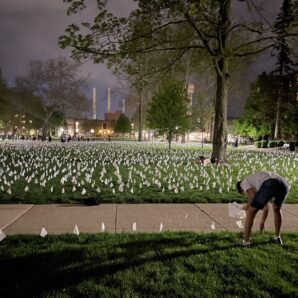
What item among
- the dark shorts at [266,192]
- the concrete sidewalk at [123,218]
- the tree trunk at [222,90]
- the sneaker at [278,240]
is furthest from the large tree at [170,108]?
the dark shorts at [266,192]

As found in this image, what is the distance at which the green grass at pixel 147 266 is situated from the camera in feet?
12.7

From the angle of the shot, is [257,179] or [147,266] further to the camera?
[257,179]

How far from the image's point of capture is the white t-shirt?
16.4 ft

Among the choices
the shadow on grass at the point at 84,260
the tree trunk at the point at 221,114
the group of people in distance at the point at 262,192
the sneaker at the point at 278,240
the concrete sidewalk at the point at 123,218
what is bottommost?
the concrete sidewalk at the point at 123,218

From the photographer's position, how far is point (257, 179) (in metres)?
5.08

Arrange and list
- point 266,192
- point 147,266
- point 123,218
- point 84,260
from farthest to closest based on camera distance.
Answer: point 123,218, point 266,192, point 84,260, point 147,266

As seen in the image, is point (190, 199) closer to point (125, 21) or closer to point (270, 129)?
point (125, 21)

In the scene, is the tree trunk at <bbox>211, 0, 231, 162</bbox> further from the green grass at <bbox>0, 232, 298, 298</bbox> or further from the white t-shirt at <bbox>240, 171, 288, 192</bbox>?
the white t-shirt at <bbox>240, 171, 288, 192</bbox>

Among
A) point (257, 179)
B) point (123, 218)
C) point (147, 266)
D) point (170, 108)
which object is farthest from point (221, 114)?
point (147, 266)

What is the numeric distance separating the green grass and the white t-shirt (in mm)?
881

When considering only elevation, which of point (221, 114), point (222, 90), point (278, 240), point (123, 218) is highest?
point (222, 90)

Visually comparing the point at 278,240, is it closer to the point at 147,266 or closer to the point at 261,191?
the point at 261,191

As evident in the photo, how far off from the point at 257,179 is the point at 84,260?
2.56m

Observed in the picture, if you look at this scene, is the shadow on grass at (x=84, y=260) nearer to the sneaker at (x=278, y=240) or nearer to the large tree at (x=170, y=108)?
the sneaker at (x=278, y=240)
